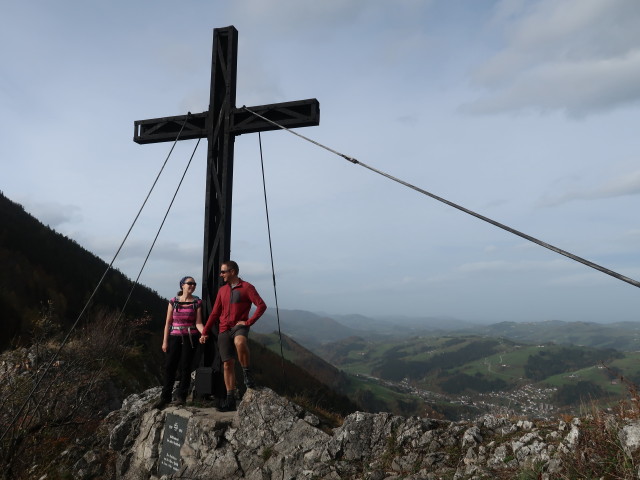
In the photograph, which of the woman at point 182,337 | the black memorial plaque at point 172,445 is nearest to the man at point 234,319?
the woman at point 182,337

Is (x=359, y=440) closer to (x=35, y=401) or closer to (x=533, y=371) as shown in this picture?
(x=35, y=401)

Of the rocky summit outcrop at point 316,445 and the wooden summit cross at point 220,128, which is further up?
the wooden summit cross at point 220,128

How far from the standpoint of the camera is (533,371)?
163625 mm

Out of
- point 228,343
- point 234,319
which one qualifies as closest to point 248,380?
point 228,343

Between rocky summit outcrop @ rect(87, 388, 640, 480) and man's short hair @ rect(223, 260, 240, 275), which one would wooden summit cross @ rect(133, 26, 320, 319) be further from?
rocky summit outcrop @ rect(87, 388, 640, 480)

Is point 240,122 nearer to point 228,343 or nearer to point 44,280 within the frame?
point 228,343

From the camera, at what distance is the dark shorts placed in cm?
685

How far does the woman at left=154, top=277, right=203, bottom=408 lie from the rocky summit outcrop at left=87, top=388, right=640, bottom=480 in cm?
41

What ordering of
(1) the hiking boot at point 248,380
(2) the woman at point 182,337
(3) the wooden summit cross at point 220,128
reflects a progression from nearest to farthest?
(1) the hiking boot at point 248,380
(2) the woman at point 182,337
(3) the wooden summit cross at point 220,128

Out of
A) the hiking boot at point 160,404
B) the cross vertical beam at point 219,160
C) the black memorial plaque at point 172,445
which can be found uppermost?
the cross vertical beam at point 219,160

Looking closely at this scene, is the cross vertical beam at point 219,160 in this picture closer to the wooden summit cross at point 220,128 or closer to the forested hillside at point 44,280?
the wooden summit cross at point 220,128

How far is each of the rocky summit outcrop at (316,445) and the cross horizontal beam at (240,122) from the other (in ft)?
15.0

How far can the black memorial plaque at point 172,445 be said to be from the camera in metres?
6.78

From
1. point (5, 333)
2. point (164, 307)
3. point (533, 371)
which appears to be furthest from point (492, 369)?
point (5, 333)
